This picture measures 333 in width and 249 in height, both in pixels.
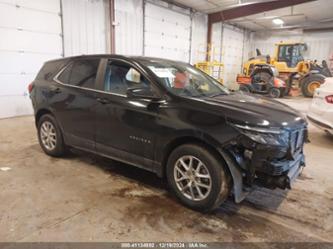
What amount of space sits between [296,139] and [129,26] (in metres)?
8.27

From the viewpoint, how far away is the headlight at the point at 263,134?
2184 millimetres

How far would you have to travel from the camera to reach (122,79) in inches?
119

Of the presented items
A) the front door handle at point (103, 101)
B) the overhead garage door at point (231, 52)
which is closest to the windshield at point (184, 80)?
the front door handle at point (103, 101)

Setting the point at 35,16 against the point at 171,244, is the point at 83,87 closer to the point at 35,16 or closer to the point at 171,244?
the point at 171,244

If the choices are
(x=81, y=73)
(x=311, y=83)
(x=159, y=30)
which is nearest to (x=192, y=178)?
(x=81, y=73)

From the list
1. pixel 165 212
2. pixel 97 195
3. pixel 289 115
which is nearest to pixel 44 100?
pixel 97 195

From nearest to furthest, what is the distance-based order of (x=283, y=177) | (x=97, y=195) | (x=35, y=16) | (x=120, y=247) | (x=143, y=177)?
(x=120, y=247) < (x=283, y=177) < (x=97, y=195) < (x=143, y=177) < (x=35, y=16)

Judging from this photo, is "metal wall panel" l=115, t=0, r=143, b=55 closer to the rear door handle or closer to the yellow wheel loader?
the yellow wheel loader

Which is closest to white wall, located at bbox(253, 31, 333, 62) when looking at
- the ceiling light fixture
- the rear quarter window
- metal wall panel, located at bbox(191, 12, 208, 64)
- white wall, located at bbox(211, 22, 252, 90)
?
white wall, located at bbox(211, 22, 252, 90)

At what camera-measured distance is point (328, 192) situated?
3.02m

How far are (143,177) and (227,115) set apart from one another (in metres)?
1.44

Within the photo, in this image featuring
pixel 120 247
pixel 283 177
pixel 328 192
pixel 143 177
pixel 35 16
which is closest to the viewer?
pixel 120 247

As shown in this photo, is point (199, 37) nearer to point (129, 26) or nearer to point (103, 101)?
point (129, 26)

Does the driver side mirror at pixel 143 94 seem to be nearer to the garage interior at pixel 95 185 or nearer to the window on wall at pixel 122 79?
the window on wall at pixel 122 79
